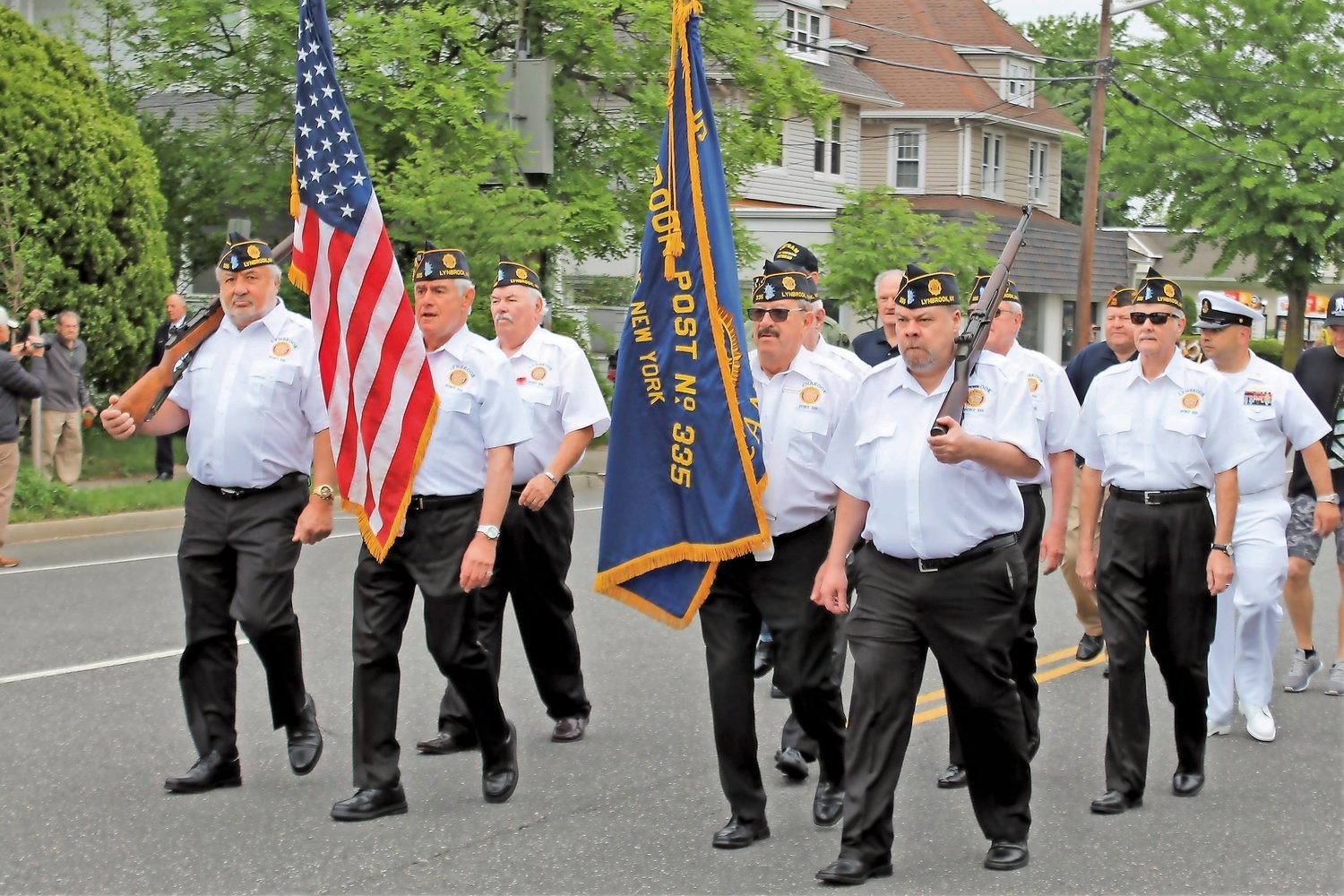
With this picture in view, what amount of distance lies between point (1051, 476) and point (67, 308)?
46.8 ft

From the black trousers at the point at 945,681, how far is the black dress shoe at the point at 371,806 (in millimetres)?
1700

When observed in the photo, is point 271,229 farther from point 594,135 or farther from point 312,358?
point 312,358

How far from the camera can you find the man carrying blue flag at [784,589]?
591cm

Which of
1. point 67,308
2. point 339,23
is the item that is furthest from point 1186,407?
point 339,23

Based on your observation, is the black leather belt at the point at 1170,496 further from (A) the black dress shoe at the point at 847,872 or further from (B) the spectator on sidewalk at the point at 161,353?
(B) the spectator on sidewalk at the point at 161,353

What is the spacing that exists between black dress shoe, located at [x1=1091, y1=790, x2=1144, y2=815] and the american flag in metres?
2.85

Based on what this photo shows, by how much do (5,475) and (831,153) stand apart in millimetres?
32385

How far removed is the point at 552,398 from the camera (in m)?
7.77

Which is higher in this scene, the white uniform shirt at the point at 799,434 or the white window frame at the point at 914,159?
the white window frame at the point at 914,159

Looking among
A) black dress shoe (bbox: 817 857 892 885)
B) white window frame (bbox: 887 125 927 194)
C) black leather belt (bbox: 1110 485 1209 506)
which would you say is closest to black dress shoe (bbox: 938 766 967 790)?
black leather belt (bbox: 1110 485 1209 506)

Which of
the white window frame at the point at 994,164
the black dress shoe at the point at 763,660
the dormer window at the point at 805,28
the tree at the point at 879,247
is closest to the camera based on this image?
the black dress shoe at the point at 763,660

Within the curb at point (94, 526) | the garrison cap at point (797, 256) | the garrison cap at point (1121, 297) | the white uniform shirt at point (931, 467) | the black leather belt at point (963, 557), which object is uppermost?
the garrison cap at point (797, 256)

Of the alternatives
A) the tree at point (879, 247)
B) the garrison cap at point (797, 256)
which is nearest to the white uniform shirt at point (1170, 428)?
the garrison cap at point (797, 256)

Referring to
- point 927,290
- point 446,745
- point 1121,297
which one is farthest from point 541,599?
point 1121,297
